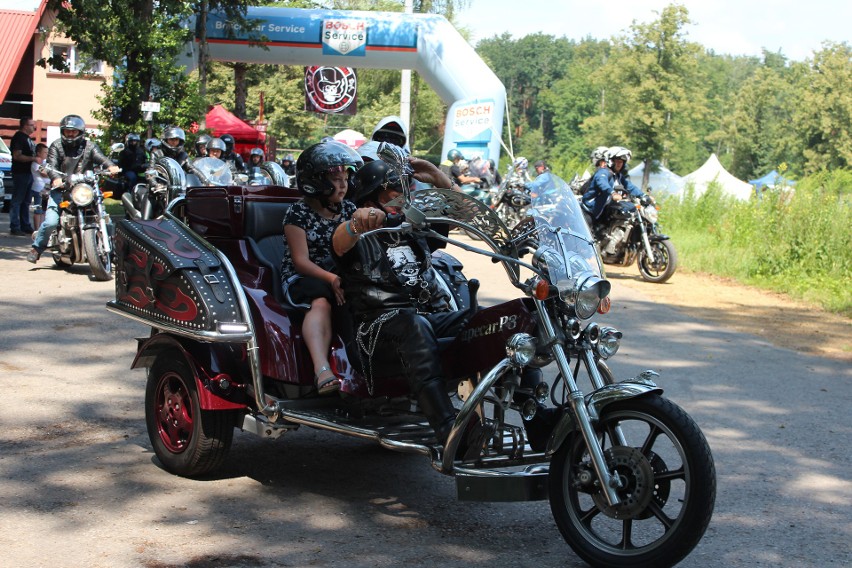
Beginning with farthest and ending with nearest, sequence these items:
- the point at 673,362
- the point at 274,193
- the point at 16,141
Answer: the point at 16,141 < the point at 673,362 < the point at 274,193

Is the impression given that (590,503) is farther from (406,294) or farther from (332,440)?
(332,440)

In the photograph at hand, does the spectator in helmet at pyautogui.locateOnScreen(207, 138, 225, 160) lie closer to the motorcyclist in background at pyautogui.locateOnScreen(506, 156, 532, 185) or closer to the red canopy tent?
the motorcyclist in background at pyautogui.locateOnScreen(506, 156, 532, 185)

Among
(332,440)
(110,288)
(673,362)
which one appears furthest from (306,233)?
(110,288)

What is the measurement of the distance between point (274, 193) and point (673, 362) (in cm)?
437

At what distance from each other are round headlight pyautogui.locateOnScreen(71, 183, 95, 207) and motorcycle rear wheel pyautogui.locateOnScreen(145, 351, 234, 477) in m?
7.31

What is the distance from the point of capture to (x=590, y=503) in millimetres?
4812

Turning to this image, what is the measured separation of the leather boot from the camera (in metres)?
4.45

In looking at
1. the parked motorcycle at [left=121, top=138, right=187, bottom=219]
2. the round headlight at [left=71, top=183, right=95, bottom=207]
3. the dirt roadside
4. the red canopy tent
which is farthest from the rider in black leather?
the red canopy tent

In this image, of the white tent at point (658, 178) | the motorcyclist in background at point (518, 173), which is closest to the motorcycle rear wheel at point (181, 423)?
the motorcyclist in background at point (518, 173)

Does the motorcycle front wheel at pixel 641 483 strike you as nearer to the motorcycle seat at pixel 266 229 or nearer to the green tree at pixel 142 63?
the motorcycle seat at pixel 266 229

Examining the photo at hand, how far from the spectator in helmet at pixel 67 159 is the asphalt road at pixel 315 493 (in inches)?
188

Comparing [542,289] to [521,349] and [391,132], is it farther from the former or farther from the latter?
[391,132]

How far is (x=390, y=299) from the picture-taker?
4902 mm

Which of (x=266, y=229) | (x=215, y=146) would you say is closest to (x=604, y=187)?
(x=215, y=146)
